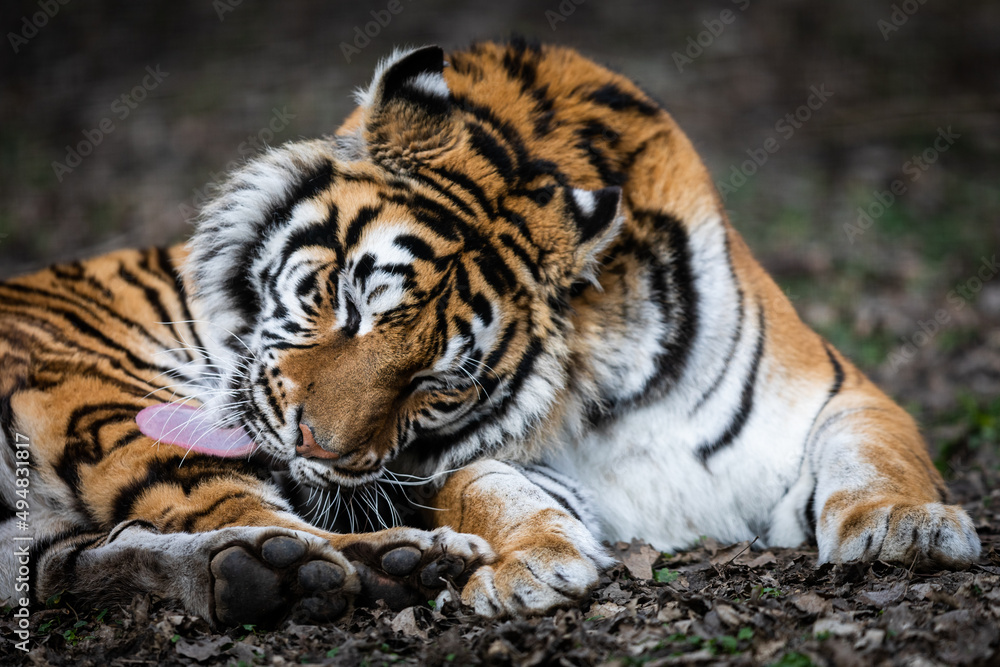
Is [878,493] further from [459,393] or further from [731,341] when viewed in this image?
[459,393]

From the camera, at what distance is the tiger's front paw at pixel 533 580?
207 cm

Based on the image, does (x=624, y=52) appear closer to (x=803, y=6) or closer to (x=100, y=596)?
(x=803, y=6)

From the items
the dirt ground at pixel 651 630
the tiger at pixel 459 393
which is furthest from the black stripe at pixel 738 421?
the dirt ground at pixel 651 630

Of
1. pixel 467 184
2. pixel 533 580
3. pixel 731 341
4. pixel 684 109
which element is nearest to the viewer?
pixel 533 580

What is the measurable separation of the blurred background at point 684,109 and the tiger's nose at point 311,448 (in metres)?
3.98

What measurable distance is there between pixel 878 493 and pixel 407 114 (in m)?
1.68

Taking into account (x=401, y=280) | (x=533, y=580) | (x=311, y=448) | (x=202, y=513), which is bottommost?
(x=533, y=580)

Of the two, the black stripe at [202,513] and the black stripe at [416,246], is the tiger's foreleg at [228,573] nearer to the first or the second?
the black stripe at [202,513]

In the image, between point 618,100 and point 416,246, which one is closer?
point 416,246

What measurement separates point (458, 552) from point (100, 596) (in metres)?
0.92

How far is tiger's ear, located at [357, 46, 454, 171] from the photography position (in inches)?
95.0

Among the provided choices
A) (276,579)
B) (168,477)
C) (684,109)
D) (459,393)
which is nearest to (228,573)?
(276,579)

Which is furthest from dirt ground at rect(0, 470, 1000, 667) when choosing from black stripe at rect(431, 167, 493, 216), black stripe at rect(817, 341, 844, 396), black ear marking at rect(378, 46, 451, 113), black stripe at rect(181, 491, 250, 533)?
black ear marking at rect(378, 46, 451, 113)

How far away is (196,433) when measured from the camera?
2547 mm
